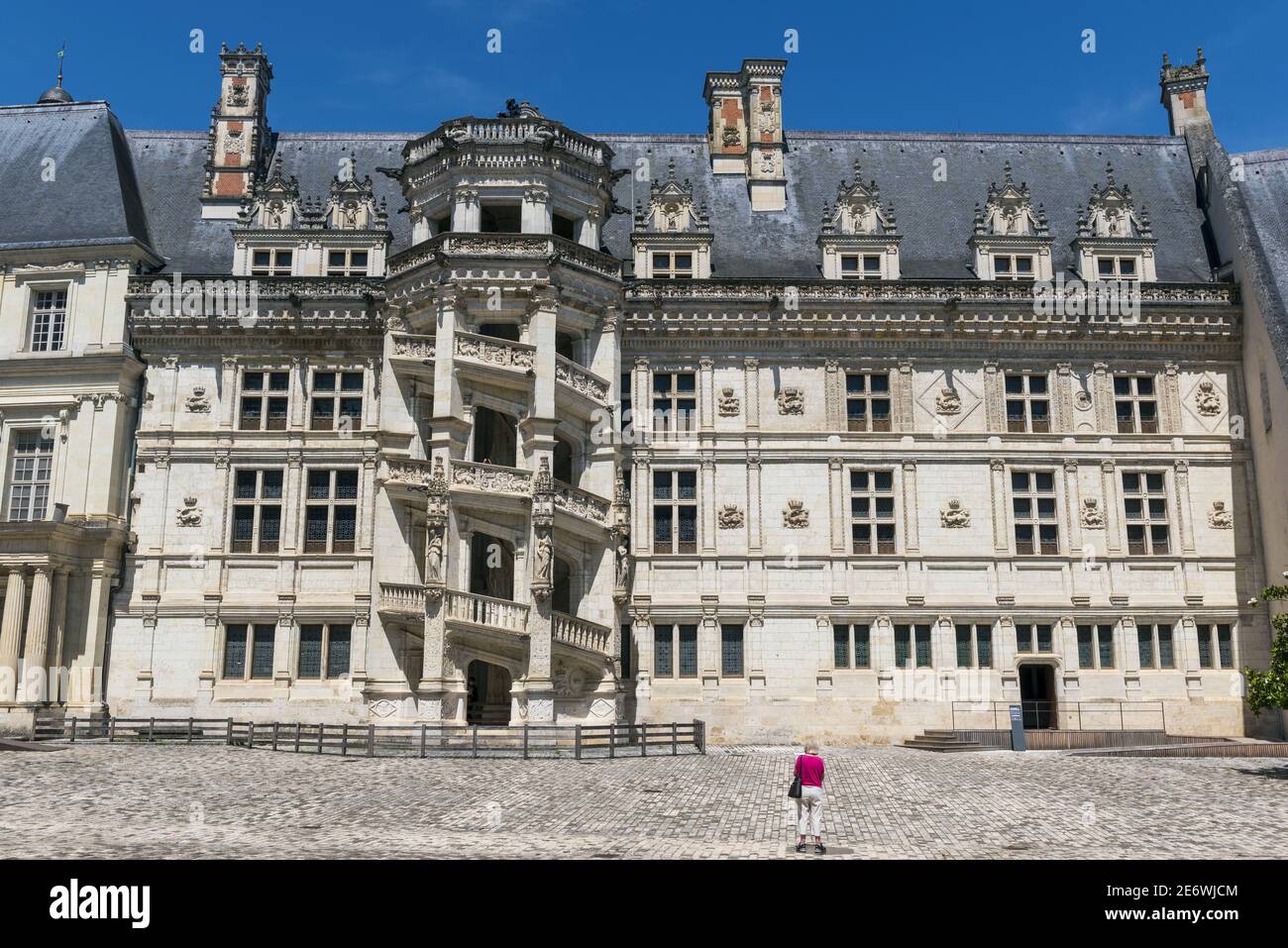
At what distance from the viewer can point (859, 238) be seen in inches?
1364

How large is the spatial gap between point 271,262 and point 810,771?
27.4 m

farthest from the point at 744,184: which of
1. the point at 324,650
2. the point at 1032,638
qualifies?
the point at 324,650

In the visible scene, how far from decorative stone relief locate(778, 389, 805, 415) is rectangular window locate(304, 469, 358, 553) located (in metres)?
13.2

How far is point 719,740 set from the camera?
30953 millimetres

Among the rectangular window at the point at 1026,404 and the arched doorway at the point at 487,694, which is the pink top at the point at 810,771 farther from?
the rectangular window at the point at 1026,404

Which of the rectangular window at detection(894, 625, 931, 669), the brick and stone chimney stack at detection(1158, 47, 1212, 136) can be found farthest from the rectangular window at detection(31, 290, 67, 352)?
the brick and stone chimney stack at detection(1158, 47, 1212, 136)

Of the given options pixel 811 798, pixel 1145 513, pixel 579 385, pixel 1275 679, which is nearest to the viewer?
pixel 811 798

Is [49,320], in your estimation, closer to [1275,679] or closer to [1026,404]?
[1026,404]

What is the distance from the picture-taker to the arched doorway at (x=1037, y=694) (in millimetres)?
32153

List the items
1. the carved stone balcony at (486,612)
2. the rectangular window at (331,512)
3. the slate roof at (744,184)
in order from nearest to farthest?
1. the carved stone balcony at (486,612)
2. the rectangular window at (331,512)
3. the slate roof at (744,184)

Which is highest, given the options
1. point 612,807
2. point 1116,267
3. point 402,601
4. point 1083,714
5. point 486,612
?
point 1116,267

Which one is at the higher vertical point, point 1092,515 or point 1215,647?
point 1092,515

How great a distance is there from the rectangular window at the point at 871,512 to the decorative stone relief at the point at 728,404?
13.2 feet

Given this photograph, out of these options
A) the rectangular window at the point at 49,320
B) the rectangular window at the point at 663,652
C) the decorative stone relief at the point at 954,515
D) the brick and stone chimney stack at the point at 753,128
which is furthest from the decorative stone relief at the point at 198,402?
the decorative stone relief at the point at 954,515
